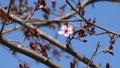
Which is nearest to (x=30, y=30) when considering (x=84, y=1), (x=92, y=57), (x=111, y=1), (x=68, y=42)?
(x=68, y=42)

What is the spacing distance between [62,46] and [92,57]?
339 millimetres

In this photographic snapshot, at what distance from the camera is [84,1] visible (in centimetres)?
512

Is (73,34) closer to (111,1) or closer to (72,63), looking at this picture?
(72,63)

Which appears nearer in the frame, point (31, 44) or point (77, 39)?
point (77, 39)

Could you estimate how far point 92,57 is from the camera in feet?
9.66

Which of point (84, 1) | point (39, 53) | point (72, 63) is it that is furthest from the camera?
point (84, 1)

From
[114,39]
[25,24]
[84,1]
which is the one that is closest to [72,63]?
[114,39]

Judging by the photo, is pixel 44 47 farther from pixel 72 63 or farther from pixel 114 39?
pixel 114 39

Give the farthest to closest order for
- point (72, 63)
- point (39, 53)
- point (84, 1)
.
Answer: point (84, 1), point (39, 53), point (72, 63)

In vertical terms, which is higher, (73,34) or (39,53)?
(73,34)

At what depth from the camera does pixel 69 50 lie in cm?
308

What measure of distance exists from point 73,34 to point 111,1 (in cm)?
256

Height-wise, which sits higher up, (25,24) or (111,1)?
(25,24)

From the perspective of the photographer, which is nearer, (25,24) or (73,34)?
(73,34)
